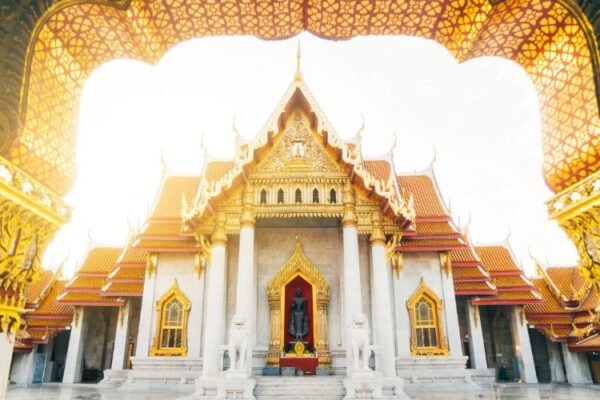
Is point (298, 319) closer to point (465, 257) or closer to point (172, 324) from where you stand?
point (172, 324)

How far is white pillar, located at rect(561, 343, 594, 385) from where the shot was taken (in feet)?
59.3

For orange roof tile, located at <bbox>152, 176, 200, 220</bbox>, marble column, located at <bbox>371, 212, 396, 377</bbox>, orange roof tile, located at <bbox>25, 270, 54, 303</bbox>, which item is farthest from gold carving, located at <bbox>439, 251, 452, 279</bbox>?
orange roof tile, located at <bbox>25, 270, 54, 303</bbox>

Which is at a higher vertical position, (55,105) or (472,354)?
(55,105)

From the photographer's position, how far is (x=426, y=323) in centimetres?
1332

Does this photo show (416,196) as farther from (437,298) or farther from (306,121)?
(306,121)

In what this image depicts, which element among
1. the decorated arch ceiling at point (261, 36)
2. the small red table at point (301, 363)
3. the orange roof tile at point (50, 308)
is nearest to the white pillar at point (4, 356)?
the decorated arch ceiling at point (261, 36)

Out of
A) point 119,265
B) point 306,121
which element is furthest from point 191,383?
point 306,121

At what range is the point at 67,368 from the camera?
16812 millimetres

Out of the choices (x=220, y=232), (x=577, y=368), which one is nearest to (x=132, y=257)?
(x=220, y=232)

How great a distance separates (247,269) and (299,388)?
2984 millimetres

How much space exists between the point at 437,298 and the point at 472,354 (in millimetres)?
4368

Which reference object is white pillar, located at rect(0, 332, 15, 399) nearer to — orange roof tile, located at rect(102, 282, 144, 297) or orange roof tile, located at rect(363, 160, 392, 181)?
orange roof tile, located at rect(102, 282, 144, 297)

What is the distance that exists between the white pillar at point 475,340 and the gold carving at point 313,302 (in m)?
7.50

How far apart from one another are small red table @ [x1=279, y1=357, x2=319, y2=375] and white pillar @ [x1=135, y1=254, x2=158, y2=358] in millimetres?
4604
